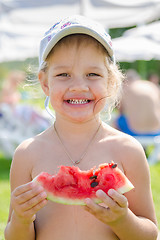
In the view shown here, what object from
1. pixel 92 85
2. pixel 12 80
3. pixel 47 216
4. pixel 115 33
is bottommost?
pixel 115 33

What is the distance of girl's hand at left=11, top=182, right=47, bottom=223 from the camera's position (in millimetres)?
2090

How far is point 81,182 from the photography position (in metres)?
2.36

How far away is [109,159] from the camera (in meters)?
2.58

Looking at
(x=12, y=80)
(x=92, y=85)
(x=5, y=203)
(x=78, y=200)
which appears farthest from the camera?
(x=12, y=80)

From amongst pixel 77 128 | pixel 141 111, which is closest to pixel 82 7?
pixel 141 111

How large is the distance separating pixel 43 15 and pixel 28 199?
9.61 meters

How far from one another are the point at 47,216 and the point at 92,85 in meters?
0.85

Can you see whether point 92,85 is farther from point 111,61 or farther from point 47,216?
point 47,216

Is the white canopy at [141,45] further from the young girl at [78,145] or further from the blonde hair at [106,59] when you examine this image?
the young girl at [78,145]

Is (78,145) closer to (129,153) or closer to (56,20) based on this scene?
(129,153)

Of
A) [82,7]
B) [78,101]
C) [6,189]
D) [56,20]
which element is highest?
[78,101]

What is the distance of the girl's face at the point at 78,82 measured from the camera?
249 cm

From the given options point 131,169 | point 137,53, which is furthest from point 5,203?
point 137,53

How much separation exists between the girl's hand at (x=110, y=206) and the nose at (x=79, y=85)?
68 cm
